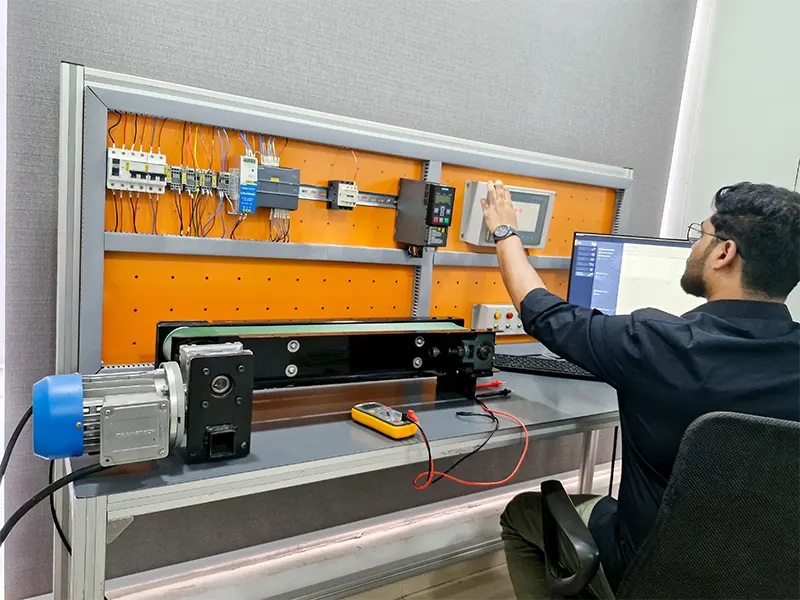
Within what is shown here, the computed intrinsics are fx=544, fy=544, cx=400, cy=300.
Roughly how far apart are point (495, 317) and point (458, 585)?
3.13 ft

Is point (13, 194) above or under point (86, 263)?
above

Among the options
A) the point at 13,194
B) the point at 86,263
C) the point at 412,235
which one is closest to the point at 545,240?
the point at 412,235

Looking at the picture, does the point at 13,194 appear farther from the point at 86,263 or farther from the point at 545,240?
the point at 545,240

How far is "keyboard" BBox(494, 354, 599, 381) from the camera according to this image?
5.98 ft

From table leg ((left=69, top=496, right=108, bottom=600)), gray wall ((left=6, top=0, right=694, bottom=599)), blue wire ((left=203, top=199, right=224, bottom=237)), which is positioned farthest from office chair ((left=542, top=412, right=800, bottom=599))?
gray wall ((left=6, top=0, right=694, bottom=599))

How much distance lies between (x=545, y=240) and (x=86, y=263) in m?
1.56

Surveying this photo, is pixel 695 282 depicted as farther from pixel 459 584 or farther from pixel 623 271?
pixel 459 584

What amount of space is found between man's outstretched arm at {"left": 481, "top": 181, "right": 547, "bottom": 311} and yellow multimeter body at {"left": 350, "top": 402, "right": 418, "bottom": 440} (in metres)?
0.45

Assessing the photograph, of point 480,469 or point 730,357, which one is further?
point 480,469

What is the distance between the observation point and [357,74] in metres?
1.75

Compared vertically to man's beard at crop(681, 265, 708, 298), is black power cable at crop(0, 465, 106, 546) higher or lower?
lower

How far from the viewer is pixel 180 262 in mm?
1476

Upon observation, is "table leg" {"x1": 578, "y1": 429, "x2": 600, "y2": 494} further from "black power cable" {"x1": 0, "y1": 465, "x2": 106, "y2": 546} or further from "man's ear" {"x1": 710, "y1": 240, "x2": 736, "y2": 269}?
"black power cable" {"x1": 0, "y1": 465, "x2": 106, "y2": 546}

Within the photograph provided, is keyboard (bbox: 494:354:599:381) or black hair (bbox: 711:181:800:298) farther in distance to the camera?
keyboard (bbox: 494:354:599:381)
